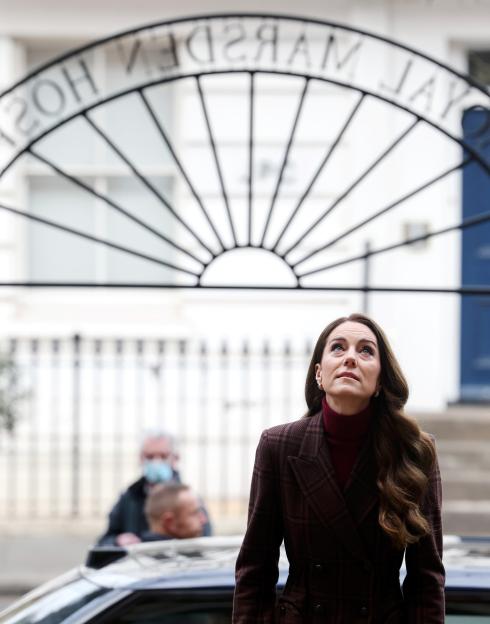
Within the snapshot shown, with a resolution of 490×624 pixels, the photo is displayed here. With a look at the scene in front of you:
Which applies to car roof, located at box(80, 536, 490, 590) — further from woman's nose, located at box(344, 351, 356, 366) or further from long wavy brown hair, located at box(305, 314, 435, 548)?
woman's nose, located at box(344, 351, 356, 366)

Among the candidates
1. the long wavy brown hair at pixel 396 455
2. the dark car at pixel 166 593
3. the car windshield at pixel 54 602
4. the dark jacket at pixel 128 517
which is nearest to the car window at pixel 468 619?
the dark car at pixel 166 593

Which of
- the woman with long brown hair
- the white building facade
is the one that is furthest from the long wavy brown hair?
the white building facade

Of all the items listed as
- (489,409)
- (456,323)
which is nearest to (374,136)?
(456,323)

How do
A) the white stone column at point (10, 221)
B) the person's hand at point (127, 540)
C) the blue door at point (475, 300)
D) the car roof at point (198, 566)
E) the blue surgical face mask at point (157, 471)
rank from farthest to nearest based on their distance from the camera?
the blue door at point (475, 300) → the white stone column at point (10, 221) → the blue surgical face mask at point (157, 471) → the person's hand at point (127, 540) → the car roof at point (198, 566)

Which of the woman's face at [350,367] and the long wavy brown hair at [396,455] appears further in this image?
the woman's face at [350,367]

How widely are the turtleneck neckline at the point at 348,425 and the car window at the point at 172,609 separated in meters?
0.67

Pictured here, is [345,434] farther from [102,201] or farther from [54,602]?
[102,201]

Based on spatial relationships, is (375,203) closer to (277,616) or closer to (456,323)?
(456,323)

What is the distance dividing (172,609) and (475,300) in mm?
8520

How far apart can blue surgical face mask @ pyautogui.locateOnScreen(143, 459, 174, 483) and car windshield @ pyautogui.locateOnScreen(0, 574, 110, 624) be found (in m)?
3.05

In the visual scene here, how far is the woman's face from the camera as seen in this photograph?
359 centimetres

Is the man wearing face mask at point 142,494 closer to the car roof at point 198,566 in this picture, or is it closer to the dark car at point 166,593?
the car roof at point 198,566

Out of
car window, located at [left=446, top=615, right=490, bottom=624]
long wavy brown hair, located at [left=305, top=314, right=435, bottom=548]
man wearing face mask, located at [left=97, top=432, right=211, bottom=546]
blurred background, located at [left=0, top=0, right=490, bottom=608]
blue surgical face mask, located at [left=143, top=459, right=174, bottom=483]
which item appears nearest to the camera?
long wavy brown hair, located at [left=305, top=314, right=435, bottom=548]

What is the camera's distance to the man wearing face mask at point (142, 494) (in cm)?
701
